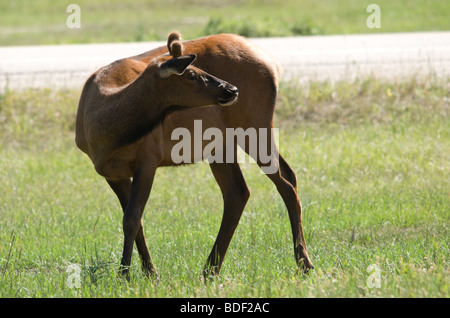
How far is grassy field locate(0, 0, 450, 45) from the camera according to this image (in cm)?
2034

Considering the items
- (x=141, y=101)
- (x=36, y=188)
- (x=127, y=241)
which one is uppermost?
(x=141, y=101)

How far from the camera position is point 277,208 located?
9.17 meters

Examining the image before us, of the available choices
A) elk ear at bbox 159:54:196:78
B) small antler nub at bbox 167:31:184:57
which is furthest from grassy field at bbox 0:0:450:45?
elk ear at bbox 159:54:196:78

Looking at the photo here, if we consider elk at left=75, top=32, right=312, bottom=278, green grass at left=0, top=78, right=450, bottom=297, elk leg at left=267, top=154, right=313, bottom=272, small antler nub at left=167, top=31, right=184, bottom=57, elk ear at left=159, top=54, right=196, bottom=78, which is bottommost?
green grass at left=0, top=78, right=450, bottom=297

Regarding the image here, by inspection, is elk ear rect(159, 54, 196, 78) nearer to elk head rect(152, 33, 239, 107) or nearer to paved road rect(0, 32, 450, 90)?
elk head rect(152, 33, 239, 107)

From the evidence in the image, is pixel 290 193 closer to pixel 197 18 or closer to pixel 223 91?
pixel 223 91

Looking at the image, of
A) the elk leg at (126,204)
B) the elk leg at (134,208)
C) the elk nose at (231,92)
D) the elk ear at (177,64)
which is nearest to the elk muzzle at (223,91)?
the elk nose at (231,92)

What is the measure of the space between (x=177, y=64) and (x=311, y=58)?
30.6 ft

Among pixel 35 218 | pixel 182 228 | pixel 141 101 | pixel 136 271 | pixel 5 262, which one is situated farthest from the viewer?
pixel 35 218

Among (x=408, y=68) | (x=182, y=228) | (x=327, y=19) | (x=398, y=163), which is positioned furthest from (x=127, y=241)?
(x=327, y=19)

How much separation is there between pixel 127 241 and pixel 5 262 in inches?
66.0

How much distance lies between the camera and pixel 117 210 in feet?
31.1

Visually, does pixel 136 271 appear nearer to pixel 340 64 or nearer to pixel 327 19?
pixel 340 64

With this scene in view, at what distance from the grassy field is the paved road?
6.11 feet
